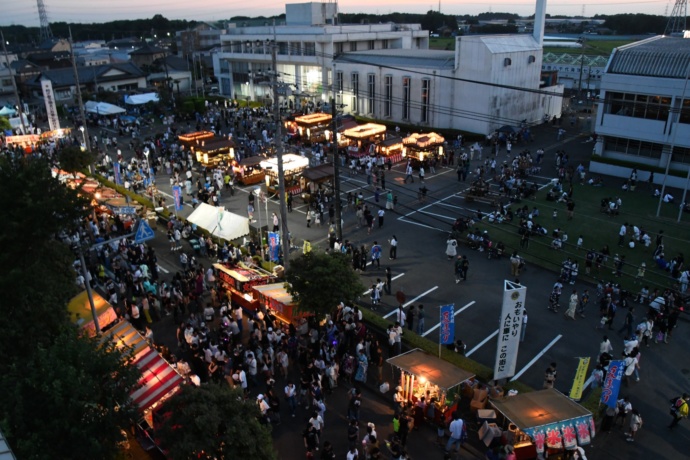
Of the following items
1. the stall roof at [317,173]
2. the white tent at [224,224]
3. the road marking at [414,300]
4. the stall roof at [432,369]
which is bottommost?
the road marking at [414,300]

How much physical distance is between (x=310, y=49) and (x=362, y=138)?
2155cm

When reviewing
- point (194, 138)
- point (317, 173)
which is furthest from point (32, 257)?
point (194, 138)

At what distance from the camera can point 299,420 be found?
47.4 ft

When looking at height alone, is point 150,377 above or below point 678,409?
above

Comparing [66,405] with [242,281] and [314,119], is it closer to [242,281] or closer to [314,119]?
[242,281]

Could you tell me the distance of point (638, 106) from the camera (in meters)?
33.1

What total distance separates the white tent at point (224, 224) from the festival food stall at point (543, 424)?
14.1 metres

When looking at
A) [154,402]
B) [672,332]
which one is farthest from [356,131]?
[154,402]

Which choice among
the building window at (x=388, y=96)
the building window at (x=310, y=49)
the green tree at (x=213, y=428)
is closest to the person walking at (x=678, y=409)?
the green tree at (x=213, y=428)

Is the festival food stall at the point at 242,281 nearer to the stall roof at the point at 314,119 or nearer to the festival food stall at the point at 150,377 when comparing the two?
the festival food stall at the point at 150,377

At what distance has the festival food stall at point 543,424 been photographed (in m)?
12.1

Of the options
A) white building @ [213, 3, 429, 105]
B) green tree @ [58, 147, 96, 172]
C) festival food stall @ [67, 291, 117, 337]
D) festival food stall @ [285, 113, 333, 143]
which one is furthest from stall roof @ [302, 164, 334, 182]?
Answer: white building @ [213, 3, 429, 105]

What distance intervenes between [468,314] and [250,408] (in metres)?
11.2

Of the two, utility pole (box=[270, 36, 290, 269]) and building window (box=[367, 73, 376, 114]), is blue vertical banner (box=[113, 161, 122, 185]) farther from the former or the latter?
building window (box=[367, 73, 376, 114])
